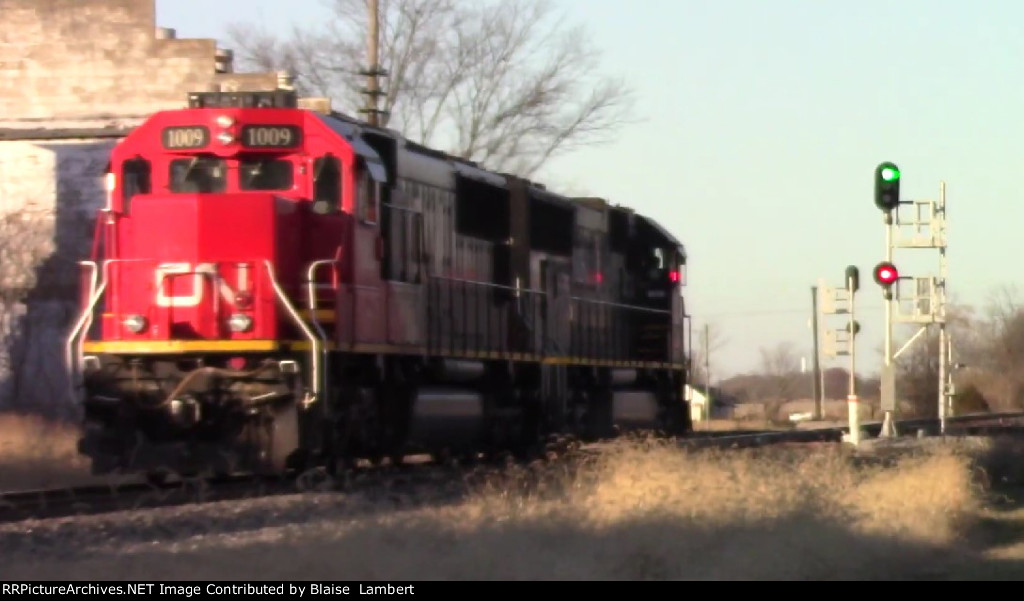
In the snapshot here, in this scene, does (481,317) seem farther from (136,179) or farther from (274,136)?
(136,179)

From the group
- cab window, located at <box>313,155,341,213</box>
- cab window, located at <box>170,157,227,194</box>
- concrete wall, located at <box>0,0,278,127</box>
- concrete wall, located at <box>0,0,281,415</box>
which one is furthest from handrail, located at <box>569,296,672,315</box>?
concrete wall, located at <box>0,0,278,127</box>

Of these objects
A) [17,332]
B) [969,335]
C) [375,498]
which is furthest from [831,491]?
[969,335]

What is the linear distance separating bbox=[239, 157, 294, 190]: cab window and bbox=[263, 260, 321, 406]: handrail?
1.25 meters

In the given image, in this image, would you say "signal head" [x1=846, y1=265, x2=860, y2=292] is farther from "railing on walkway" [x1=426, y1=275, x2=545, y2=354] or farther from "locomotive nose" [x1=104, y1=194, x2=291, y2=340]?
"locomotive nose" [x1=104, y1=194, x2=291, y2=340]

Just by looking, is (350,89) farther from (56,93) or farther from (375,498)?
(375,498)

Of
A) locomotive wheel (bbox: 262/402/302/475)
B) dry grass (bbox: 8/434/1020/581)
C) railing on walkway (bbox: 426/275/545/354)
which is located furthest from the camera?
railing on walkway (bbox: 426/275/545/354)

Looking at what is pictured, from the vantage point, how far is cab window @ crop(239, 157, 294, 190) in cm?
1501

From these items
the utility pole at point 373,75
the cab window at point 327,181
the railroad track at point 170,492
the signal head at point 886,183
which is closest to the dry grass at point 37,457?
the railroad track at point 170,492

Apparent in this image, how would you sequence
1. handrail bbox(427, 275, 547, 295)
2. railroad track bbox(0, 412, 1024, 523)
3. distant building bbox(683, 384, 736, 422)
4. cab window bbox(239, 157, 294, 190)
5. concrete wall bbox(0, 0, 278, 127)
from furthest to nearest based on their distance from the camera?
distant building bbox(683, 384, 736, 422) < concrete wall bbox(0, 0, 278, 127) < handrail bbox(427, 275, 547, 295) < cab window bbox(239, 157, 294, 190) < railroad track bbox(0, 412, 1024, 523)

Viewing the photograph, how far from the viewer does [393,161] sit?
647 inches

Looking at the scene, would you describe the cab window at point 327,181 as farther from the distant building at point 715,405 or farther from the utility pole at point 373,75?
the distant building at point 715,405

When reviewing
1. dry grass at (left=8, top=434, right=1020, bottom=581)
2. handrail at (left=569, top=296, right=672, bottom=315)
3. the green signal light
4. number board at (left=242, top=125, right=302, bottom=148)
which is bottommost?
dry grass at (left=8, top=434, right=1020, bottom=581)

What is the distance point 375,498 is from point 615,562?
4.45 m

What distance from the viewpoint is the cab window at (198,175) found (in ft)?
49.2
